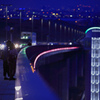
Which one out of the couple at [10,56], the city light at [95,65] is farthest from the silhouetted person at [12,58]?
the city light at [95,65]

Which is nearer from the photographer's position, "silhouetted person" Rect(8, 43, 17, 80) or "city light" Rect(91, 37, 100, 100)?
"silhouetted person" Rect(8, 43, 17, 80)

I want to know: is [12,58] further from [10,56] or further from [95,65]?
[95,65]

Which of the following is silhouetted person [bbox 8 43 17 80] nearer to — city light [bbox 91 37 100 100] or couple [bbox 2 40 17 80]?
couple [bbox 2 40 17 80]

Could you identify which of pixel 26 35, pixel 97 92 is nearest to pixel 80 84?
pixel 97 92

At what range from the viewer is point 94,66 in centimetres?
6962

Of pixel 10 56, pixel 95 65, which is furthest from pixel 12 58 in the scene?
pixel 95 65

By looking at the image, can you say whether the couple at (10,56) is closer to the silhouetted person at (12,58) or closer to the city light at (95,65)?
the silhouetted person at (12,58)

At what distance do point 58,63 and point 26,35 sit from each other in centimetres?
1327

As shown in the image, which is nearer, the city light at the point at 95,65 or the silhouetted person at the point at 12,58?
the silhouetted person at the point at 12,58

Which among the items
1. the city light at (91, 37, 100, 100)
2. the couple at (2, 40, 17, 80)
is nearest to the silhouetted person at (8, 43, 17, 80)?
the couple at (2, 40, 17, 80)

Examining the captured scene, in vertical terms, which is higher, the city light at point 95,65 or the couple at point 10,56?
the couple at point 10,56

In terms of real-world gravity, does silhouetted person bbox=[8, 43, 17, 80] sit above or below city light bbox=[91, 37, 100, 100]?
above

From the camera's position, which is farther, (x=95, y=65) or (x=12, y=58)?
(x=95, y=65)

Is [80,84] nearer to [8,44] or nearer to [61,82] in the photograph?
[61,82]
